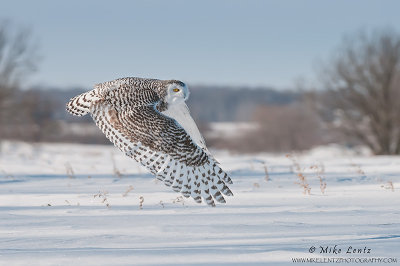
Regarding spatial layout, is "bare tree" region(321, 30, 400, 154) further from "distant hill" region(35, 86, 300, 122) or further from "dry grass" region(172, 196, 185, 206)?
"distant hill" region(35, 86, 300, 122)

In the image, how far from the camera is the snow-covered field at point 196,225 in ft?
10.1

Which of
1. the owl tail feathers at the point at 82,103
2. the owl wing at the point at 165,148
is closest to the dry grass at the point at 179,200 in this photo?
the owl wing at the point at 165,148

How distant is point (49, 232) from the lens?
377cm

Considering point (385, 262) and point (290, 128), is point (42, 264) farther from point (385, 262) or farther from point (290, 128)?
point (290, 128)

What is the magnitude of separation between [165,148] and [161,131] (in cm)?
19

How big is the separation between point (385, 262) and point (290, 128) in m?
56.6

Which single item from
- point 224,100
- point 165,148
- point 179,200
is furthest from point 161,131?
point 224,100

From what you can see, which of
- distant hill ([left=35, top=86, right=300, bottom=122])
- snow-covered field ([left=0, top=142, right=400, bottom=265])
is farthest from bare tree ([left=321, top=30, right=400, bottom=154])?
distant hill ([left=35, top=86, right=300, bottom=122])

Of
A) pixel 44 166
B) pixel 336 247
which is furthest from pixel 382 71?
pixel 336 247

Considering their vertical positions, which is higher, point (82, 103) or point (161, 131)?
point (82, 103)

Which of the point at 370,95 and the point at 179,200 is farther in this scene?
the point at 370,95

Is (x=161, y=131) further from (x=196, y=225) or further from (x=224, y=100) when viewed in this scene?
(x=224, y=100)

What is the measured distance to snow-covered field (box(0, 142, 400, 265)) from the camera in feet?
10.1

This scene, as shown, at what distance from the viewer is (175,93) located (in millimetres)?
4938
